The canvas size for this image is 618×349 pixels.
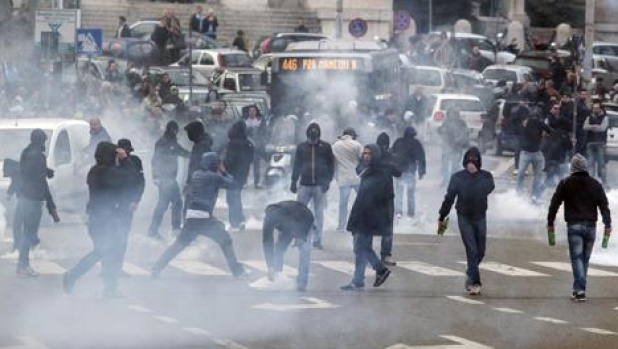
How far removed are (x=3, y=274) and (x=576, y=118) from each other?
589 inches

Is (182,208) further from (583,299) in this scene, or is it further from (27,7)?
(27,7)

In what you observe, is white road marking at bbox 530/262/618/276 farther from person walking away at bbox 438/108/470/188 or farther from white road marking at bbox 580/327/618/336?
person walking away at bbox 438/108/470/188

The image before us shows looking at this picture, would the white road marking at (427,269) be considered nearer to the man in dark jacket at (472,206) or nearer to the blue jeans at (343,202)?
the man in dark jacket at (472,206)

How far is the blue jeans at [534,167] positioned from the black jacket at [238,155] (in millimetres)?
5977

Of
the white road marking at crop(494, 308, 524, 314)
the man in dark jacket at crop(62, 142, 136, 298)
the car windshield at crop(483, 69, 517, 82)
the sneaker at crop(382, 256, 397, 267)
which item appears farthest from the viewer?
the car windshield at crop(483, 69, 517, 82)

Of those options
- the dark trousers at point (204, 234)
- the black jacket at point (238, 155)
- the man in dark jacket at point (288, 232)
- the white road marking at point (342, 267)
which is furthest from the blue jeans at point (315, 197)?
the man in dark jacket at point (288, 232)

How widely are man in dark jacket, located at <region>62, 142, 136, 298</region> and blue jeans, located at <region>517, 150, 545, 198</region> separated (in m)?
13.7

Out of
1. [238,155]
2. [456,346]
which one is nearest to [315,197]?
[238,155]

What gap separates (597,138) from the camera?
35594 millimetres

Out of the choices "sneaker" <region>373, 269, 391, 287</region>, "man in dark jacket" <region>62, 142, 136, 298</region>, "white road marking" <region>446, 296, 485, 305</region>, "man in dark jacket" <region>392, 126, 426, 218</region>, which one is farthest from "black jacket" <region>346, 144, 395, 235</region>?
"man in dark jacket" <region>392, 126, 426, 218</region>

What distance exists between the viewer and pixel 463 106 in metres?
45.7

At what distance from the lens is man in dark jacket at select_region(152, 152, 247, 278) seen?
875 inches

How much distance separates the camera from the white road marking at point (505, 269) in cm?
2427

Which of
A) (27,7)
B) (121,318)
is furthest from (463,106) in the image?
(121,318)
